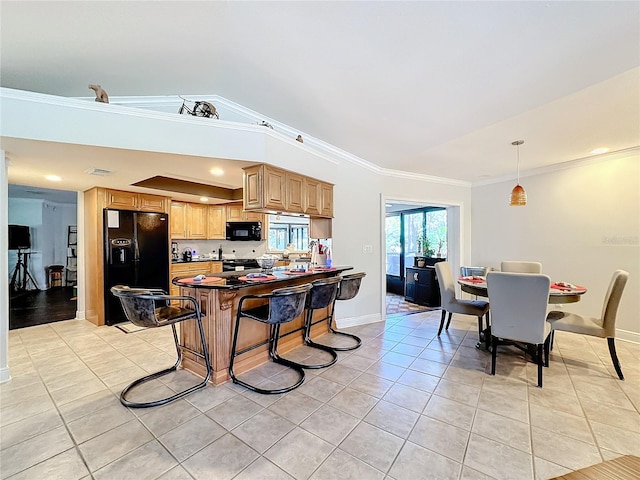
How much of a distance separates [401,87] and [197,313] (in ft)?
8.72

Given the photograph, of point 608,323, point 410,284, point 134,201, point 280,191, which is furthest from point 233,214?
point 608,323

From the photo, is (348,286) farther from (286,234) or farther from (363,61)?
(286,234)

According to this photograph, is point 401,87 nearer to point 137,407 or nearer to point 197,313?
point 197,313

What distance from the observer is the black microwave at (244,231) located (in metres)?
5.82

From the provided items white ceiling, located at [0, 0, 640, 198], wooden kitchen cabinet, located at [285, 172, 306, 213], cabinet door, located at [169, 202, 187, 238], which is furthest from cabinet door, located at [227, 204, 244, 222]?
wooden kitchen cabinet, located at [285, 172, 306, 213]

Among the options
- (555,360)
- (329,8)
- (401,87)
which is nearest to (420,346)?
(555,360)

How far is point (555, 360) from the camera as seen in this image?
304 centimetres

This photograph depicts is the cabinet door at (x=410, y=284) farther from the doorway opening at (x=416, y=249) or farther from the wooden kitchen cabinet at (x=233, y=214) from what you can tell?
the wooden kitchen cabinet at (x=233, y=214)

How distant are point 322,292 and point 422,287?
12.1 feet

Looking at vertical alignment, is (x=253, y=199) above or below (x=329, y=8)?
below

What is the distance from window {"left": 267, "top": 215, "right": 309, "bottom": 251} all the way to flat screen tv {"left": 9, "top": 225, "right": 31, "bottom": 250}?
6.19 metres

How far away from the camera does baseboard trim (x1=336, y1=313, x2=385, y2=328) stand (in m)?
4.21

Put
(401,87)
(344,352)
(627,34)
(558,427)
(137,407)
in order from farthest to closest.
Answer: (344,352)
(401,87)
(137,407)
(558,427)
(627,34)

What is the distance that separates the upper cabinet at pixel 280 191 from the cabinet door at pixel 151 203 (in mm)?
2672
